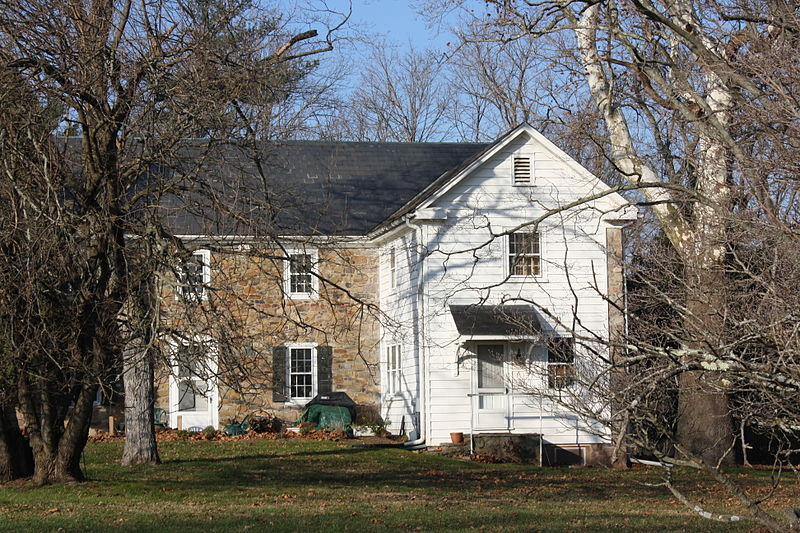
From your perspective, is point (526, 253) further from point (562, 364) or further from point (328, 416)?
point (562, 364)

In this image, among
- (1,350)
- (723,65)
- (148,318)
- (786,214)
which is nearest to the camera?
(786,214)

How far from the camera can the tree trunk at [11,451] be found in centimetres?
1318

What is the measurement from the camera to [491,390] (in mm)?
20875

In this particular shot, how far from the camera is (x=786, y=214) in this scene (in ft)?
28.9

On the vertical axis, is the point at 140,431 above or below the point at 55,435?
below

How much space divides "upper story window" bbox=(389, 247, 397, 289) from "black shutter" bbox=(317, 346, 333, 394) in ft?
7.74

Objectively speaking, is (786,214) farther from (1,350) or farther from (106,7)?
(1,350)

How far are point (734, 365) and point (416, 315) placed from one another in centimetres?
1545

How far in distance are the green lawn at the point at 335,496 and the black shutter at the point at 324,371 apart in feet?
13.5

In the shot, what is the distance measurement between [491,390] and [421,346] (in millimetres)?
1832

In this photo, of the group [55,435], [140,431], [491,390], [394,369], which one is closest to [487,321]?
[491,390]

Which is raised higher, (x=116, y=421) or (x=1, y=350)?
(x=1, y=350)

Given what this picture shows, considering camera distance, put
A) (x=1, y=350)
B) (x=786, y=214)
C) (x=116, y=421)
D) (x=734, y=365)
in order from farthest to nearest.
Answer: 1. (x=116, y=421)
2. (x=1, y=350)
3. (x=786, y=214)
4. (x=734, y=365)

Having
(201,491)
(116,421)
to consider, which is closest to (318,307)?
(116,421)
